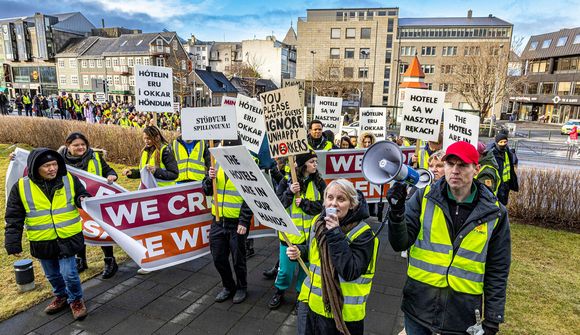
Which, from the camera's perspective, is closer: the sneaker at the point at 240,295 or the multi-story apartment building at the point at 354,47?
the sneaker at the point at 240,295

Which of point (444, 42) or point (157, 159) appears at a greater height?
point (444, 42)

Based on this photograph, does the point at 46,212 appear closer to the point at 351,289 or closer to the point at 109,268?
the point at 109,268

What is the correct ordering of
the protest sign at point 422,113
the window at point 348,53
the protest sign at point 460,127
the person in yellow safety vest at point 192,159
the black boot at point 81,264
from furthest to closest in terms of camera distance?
the window at point 348,53 → the person in yellow safety vest at point 192,159 → the protest sign at point 422,113 → the black boot at point 81,264 → the protest sign at point 460,127

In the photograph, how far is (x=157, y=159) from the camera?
588 centimetres

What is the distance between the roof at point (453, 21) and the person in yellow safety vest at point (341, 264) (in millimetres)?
62725

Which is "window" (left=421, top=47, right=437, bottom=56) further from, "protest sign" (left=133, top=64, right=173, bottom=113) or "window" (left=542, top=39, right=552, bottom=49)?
"protest sign" (left=133, top=64, right=173, bottom=113)

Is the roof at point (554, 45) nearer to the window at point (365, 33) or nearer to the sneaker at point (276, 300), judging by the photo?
the window at point (365, 33)

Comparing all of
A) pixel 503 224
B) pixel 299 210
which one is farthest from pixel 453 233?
pixel 299 210

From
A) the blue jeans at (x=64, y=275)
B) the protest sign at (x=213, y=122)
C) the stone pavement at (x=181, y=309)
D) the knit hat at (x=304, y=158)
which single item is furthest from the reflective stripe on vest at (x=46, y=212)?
the knit hat at (x=304, y=158)

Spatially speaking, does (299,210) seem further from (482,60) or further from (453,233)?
(482,60)

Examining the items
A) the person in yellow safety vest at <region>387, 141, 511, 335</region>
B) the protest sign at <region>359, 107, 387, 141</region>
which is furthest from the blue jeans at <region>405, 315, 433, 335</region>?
the protest sign at <region>359, 107, 387, 141</region>

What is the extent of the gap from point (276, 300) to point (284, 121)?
2.22 metres

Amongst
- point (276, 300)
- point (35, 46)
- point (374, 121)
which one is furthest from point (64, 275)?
point (35, 46)

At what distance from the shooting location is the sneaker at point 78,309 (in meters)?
4.21
